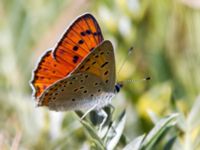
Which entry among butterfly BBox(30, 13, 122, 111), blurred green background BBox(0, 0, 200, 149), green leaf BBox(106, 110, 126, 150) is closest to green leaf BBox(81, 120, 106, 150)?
green leaf BBox(106, 110, 126, 150)

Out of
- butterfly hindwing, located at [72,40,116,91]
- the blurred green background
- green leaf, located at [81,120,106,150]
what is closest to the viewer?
green leaf, located at [81,120,106,150]

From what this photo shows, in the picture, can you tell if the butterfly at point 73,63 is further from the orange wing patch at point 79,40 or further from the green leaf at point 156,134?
the green leaf at point 156,134

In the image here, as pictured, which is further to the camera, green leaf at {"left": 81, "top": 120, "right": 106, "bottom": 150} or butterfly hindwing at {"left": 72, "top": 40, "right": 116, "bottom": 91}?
butterfly hindwing at {"left": 72, "top": 40, "right": 116, "bottom": 91}

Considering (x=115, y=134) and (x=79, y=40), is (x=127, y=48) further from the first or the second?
(x=115, y=134)

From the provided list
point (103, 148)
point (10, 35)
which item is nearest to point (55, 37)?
point (10, 35)

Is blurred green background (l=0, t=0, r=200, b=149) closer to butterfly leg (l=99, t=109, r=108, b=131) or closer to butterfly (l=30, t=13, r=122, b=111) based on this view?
butterfly (l=30, t=13, r=122, b=111)

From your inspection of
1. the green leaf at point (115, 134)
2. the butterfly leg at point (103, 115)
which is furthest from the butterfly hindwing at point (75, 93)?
the green leaf at point (115, 134)

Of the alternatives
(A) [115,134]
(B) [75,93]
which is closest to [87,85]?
(B) [75,93]
